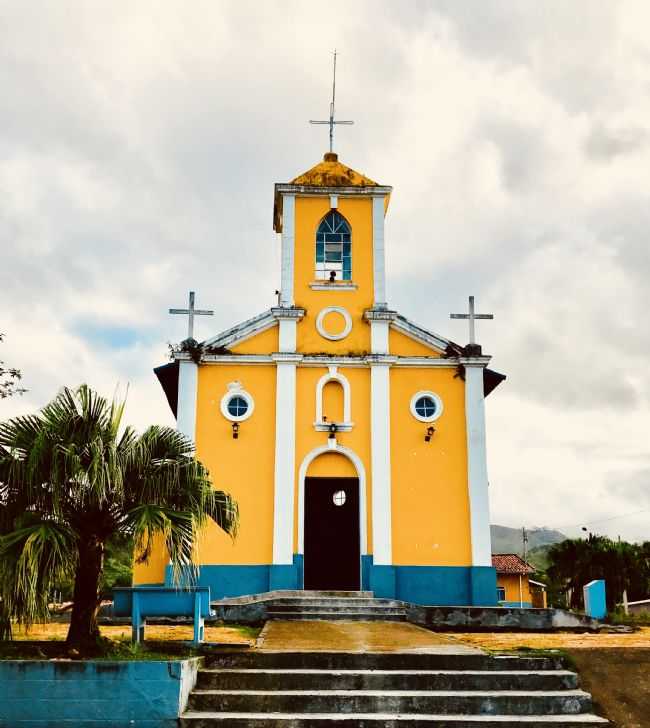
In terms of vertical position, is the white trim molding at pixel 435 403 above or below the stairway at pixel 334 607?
above

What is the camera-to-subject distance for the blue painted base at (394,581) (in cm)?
1759

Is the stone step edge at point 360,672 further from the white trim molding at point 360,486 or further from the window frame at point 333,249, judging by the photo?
the window frame at point 333,249

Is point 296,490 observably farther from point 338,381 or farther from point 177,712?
point 177,712

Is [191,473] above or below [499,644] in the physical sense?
above

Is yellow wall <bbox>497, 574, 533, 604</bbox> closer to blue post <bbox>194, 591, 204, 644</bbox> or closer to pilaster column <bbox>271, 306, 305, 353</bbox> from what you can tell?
pilaster column <bbox>271, 306, 305, 353</bbox>

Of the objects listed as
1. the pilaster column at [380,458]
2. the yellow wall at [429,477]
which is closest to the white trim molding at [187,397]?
the pilaster column at [380,458]

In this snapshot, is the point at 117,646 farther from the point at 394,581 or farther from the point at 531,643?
the point at 394,581

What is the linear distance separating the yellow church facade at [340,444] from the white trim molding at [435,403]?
27 mm

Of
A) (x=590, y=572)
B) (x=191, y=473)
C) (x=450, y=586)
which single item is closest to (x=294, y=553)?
(x=450, y=586)

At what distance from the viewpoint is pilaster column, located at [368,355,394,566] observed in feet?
59.2

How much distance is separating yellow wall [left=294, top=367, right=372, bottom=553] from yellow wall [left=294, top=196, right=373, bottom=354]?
2.29ft

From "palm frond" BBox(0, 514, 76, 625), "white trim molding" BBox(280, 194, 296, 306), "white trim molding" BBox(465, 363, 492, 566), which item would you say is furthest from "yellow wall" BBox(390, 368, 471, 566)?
"palm frond" BBox(0, 514, 76, 625)

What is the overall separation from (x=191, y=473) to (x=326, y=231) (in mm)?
12129

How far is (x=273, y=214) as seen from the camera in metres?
22.3
